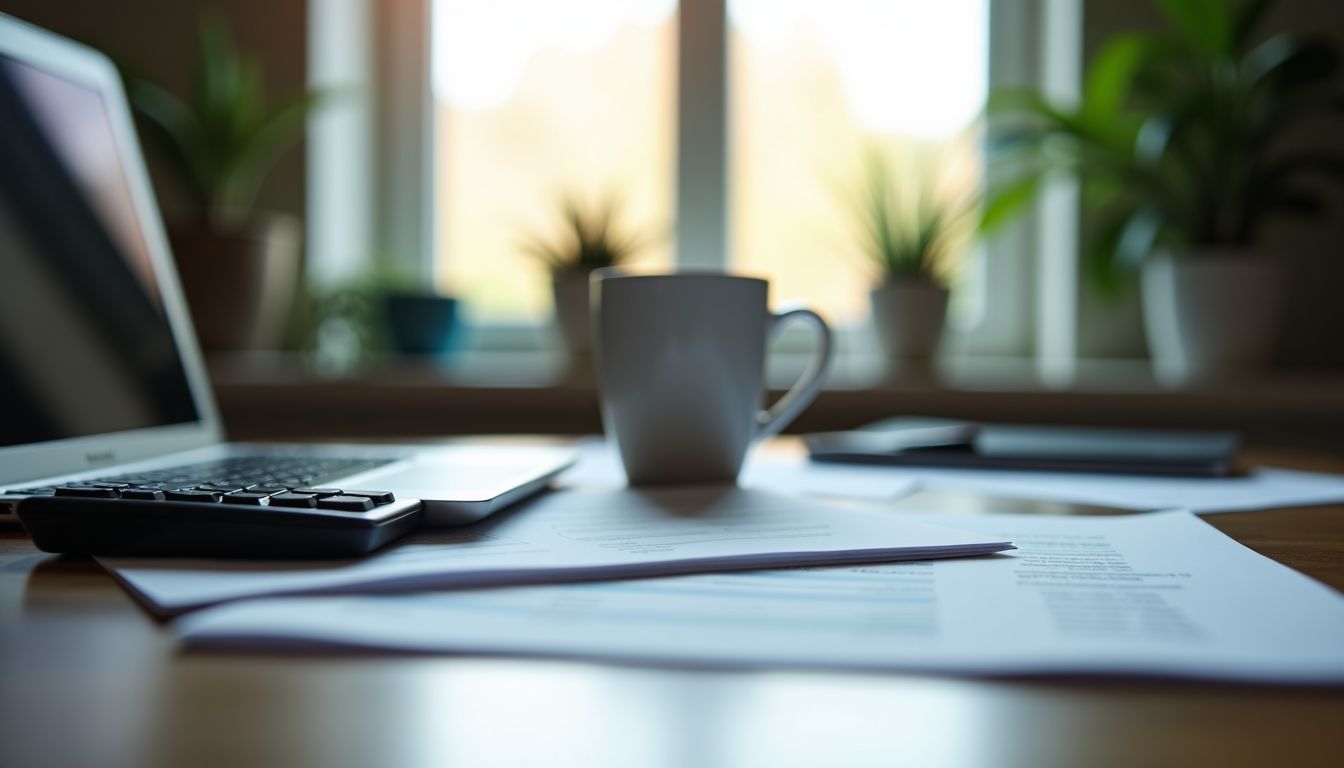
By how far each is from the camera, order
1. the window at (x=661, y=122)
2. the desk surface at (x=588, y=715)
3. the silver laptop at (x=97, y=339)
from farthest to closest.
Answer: the window at (x=661, y=122) → the silver laptop at (x=97, y=339) → the desk surface at (x=588, y=715)

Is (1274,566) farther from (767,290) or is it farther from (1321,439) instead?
(1321,439)

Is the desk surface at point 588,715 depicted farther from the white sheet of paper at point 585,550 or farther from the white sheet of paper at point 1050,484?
the white sheet of paper at point 1050,484

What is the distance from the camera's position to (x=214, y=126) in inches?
61.4

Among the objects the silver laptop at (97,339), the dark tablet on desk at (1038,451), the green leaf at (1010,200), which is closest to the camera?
the silver laptop at (97,339)

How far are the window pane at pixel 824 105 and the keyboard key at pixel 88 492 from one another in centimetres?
154

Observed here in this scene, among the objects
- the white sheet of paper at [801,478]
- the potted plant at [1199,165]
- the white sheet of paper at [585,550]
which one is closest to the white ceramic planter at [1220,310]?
the potted plant at [1199,165]

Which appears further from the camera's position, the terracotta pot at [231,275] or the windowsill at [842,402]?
the terracotta pot at [231,275]

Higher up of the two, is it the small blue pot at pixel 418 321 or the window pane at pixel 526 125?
the window pane at pixel 526 125

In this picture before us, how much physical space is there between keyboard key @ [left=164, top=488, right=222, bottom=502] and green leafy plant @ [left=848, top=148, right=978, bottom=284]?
4.21 feet

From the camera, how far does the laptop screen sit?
0.51 m

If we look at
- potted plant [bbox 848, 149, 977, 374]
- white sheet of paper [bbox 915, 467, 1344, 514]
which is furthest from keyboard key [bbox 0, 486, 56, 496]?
potted plant [bbox 848, 149, 977, 374]

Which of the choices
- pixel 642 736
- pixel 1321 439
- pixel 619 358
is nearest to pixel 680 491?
pixel 619 358

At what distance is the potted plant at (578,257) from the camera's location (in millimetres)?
1553

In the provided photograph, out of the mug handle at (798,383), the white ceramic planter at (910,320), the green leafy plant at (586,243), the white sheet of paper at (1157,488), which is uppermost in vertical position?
the green leafy plant at (586,243)
